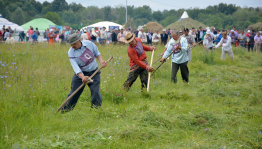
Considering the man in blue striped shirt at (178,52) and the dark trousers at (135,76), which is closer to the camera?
the dark trousers at (135,76)

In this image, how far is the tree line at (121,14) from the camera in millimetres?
56406

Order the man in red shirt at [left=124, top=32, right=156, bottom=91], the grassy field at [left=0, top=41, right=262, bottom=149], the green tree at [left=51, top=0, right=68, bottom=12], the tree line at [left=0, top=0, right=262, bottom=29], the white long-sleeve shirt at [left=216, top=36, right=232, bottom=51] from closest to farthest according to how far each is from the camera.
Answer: the grassy field at [left=0, top=41, right=262, bottom=149], the man in red shirt at [left=124, top=32, right=156, bottom=91], the white long-sleeve shirt at [left=216, top=36, right=232, bottom=51], the tree line at [left=0, top=0, right=262, bottom=29], the green tree at [left=51, top=0, right=68, bottom=12]

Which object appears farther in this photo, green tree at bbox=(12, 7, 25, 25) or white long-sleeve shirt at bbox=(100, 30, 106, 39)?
green tree at bbox=(12, 7, 25, 25)

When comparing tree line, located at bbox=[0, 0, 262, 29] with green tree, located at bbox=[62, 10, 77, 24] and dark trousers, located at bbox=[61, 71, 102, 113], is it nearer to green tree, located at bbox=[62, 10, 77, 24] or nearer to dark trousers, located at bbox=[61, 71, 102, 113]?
green tree, located at bbox=[62, 10, 77, 24]

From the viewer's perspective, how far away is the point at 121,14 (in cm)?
9550

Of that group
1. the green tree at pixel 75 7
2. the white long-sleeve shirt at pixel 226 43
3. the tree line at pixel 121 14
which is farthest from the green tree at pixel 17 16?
the white long-sleeve shirt at pixel 226 43

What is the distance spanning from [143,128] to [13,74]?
5090 mm

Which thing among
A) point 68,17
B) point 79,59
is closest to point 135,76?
point 79,59

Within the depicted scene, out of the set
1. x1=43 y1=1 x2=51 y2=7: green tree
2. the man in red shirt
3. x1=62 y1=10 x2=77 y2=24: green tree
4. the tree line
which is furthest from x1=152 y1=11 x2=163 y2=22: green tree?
the man in red shirt

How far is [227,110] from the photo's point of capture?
5508 millimetres

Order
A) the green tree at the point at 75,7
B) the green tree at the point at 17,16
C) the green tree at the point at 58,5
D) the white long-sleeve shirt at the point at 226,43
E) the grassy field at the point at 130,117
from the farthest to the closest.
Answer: the green tree at the point at 75,7
the green tree at the point at 58,5
the green tree at the point at 17,16
the white long-sleeve shirt at the point at 226,43
the grassy field at the point at 130,117

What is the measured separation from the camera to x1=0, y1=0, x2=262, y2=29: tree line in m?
56.4

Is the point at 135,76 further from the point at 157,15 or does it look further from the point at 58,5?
the point at 58,5

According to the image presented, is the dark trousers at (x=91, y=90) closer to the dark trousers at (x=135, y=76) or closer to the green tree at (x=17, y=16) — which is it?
the dark trousers at (x=135, y=76)
